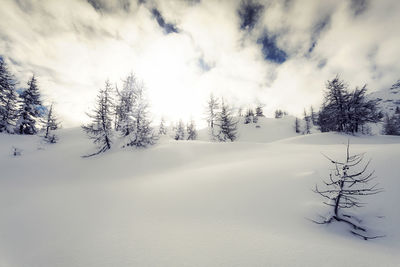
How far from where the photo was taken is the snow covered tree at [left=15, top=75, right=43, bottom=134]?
21386mm

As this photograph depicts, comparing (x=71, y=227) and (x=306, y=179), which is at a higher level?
(x=306, y=179)

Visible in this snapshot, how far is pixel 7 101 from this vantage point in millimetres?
21312

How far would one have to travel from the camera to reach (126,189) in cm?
543

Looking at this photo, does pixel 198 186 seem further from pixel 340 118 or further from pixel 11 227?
pixel 340 118

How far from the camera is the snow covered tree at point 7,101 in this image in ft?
65.6

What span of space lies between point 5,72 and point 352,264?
126 feet

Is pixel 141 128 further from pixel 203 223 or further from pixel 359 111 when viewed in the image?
pixel 359 111

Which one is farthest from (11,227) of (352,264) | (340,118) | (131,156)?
(340,118)

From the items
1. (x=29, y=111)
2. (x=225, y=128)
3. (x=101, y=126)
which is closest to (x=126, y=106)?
(x=101, y=126)

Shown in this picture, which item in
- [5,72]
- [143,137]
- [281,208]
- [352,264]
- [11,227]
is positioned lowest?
[11,227]

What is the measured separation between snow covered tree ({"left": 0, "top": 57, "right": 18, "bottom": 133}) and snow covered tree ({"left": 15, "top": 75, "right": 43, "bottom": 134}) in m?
0.80

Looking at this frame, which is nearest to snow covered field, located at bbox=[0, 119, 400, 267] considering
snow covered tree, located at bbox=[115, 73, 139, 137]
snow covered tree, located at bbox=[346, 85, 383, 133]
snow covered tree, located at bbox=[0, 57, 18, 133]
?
snow covered tree, located at bbox=[115, 73, 139, 137]

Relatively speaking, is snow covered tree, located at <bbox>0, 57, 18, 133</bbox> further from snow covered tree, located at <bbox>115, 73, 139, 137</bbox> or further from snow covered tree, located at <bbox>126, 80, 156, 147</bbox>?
snow covered tree, located at <bbox>126, 80, 156, 147</bbox>

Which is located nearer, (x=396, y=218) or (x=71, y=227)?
(x=396, y=218)
